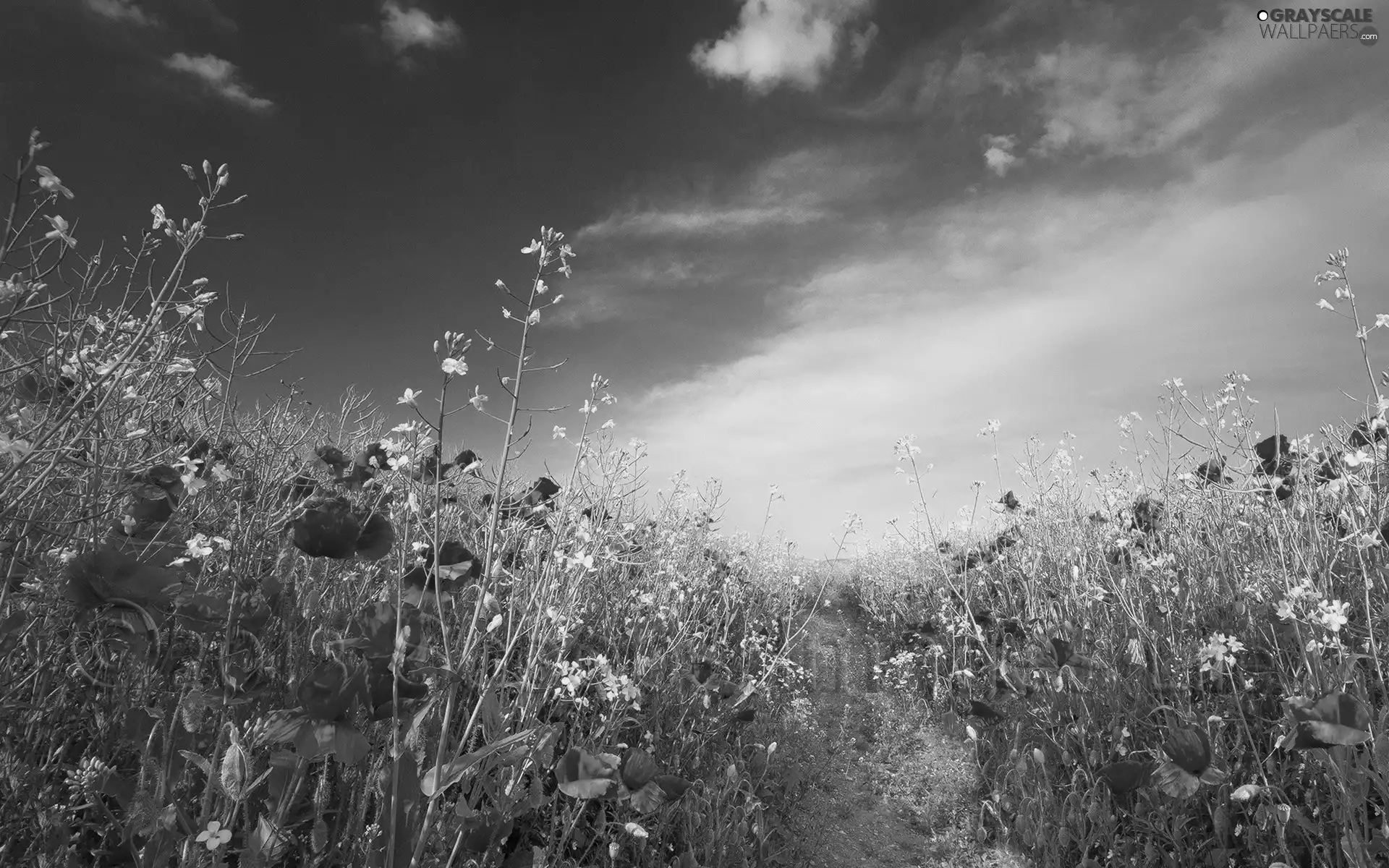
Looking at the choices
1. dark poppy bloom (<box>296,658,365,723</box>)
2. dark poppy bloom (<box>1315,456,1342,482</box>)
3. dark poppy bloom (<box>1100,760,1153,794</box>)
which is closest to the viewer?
dark poppy bloom (<box>296,658,365,723</box>)

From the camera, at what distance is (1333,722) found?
193 centimetres

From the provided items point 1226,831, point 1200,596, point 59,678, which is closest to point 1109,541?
point 1200,596

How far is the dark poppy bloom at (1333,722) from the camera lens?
1.89m

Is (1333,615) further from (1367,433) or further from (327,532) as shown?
(327,532)

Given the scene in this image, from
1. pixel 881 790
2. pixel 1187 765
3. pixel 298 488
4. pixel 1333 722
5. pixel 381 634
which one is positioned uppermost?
pixel 298 488

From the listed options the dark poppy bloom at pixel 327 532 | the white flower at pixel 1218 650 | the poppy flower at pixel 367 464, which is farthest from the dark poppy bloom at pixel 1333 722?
the poppy flower at pixel 367 464

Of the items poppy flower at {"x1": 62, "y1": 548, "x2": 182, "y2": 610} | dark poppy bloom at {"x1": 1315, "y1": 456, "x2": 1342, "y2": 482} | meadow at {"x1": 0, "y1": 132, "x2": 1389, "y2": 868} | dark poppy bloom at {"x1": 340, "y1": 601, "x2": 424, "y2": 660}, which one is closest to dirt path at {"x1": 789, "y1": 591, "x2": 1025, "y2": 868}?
meadow at {"x1": 0, "y1": 132, "x2": 1389, "y2": 868}

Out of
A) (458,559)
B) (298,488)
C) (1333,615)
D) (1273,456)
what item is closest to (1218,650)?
(1333,615)

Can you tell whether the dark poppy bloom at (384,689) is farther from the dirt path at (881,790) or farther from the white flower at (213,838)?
the dirt path at (881,790)

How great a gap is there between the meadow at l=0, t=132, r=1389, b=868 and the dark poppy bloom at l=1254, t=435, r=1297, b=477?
1.1 inches

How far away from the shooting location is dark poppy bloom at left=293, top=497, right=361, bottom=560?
1.56 meters

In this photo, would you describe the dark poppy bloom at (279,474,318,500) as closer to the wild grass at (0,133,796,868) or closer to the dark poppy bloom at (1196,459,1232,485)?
the wild grass at (0,133,796,868)

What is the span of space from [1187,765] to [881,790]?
2.27 metres

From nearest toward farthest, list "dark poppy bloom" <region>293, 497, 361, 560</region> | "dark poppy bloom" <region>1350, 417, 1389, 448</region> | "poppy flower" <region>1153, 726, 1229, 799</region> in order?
"dark poppy bloom" <region>293, 497, 361, 560</region> < "poppy flower" <region>1153, 726, 1229, 799</region> < "dark poppy bloom" <region>1350, 417, 1389, 448</region>
